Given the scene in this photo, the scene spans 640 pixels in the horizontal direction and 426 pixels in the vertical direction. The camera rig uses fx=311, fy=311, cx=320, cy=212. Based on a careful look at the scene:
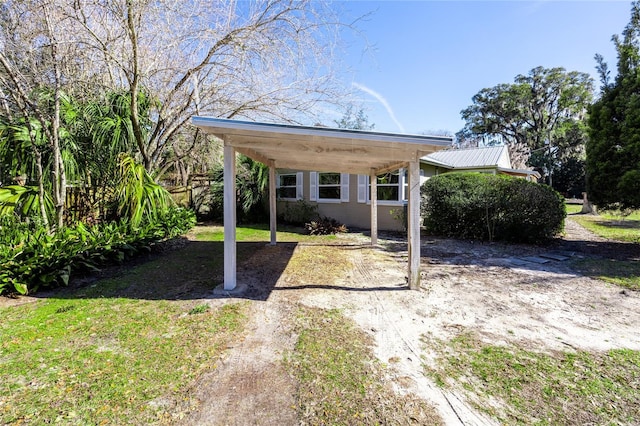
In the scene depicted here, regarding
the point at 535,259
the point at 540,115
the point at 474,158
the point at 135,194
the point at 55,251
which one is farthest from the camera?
the point at 540,115

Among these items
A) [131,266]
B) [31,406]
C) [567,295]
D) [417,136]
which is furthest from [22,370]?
[567,295]

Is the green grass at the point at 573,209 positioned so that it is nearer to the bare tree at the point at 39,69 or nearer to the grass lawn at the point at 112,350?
the grass lawn at the point at 112,350

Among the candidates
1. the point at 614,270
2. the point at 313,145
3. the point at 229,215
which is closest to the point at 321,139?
the point at 313,145

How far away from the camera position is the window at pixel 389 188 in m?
10.1

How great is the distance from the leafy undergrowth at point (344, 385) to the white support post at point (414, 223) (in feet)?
5.47

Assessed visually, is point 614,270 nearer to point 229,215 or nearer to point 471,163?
point 229,215

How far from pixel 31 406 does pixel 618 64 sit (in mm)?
11104

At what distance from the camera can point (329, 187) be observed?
38.8ft

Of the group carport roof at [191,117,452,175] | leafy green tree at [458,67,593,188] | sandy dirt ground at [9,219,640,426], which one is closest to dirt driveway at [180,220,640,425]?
sandy dirt ground at [9,219,640,426]

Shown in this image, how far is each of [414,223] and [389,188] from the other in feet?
20.5

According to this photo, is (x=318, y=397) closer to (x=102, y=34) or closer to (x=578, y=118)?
(x=102, y=34)

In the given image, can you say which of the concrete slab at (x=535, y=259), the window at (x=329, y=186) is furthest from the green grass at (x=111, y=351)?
the window at (x=329, y=186)

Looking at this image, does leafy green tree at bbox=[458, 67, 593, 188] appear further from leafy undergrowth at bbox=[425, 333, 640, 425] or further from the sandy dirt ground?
leafy undergrowth at bbox=[425, 333, 640, 425]

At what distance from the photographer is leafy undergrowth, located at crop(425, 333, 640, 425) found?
1.98 m
